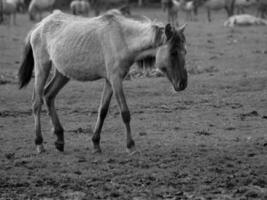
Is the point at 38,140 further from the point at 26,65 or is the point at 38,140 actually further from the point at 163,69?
the point at 163,69

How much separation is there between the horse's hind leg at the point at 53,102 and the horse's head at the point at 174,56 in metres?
1.85

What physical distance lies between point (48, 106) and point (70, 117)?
94.9 inches

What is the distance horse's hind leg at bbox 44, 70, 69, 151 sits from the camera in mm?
9613

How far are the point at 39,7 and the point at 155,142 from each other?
25090 millimetres

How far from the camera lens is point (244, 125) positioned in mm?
11367

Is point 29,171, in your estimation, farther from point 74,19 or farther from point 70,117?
point 70,117

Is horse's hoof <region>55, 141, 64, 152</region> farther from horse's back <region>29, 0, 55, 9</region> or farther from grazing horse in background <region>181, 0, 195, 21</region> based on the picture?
grazing horse in background <region>181, 0, 195, 21</region>

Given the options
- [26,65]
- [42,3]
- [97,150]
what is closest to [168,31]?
[97,150]

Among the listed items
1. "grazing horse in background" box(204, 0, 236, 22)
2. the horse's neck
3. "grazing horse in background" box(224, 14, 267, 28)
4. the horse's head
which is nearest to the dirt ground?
the horse's head

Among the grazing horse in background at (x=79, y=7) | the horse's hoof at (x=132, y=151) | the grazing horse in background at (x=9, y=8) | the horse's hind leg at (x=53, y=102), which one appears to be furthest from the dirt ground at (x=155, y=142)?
the grazing horse in background at (x=79, y=7)

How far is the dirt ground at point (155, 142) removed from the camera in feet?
24.8

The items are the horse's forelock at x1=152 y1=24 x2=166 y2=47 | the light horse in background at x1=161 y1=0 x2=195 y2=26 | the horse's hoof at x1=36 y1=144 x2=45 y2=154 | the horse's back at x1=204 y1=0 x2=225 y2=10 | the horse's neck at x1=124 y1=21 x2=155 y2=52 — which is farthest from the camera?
the horse's back at x1=204 y1=0 x2=225 y2=10

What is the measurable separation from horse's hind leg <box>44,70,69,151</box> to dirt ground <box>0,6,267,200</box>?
0.62 feet

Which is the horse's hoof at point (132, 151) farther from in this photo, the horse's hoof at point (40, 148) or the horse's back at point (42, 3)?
the horse's back at point (42, 3)
